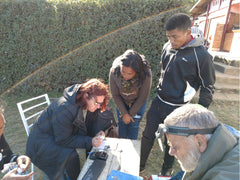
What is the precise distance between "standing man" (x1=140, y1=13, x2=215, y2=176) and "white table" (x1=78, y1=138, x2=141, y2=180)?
56 cm

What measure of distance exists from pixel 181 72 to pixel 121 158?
1282 millimetres

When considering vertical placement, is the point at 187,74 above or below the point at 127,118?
above

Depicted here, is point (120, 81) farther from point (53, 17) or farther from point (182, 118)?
point (53, 17)

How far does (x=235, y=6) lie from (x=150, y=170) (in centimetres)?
1089

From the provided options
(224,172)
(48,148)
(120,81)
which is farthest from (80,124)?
(224,172)

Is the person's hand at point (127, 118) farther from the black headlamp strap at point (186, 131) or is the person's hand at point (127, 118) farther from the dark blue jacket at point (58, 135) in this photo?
the black headlamp strap at point (186, 131)

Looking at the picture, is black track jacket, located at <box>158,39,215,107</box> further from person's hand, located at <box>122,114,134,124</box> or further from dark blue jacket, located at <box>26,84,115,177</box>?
dark blue jacket, located at <box>26,84,115,177</box>

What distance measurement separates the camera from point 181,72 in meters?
1.99

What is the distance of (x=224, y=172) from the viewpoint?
0.87 m

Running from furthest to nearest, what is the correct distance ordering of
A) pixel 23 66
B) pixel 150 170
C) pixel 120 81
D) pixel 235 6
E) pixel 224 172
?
pixel 235 6
pixel 23 66
pixel 150 170
pixel 120 81
pixel 224 172

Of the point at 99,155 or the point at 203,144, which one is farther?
the point at 99,155

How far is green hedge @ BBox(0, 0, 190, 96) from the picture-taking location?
15.7 ft

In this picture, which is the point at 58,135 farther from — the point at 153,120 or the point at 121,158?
the point at 153,120

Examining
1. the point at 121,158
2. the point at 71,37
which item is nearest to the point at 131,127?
the point at 121,158
